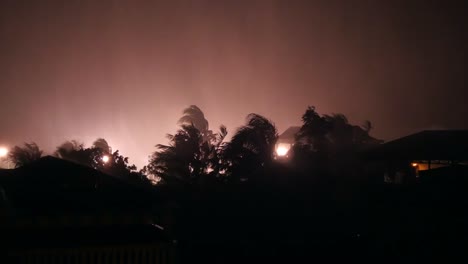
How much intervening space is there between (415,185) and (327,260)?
8073 mm

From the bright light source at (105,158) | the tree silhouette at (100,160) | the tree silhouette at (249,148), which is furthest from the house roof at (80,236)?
the bright light source at (105,158)

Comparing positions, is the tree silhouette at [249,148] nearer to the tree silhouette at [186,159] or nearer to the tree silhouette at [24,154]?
the tree silhouette at [186,159]

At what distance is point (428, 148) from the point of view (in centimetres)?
2094

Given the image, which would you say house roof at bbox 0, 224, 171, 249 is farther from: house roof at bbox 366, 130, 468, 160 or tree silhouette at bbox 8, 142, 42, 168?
tree silhouette at bbox 8, 142, 42, 168

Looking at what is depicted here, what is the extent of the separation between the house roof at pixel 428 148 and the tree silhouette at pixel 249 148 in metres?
6.51

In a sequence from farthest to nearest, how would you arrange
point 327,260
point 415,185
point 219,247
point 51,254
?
point 415,185 → point 219,247 → point 327,260 → point 51,254

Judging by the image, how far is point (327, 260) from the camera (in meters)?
13.6

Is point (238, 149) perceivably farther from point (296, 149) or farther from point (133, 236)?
point (133, 236)

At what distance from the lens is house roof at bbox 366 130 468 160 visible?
19.8 metres

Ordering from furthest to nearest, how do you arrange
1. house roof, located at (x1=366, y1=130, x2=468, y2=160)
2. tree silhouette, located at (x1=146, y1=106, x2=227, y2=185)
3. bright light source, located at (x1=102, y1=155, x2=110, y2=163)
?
bright light source, located at (x1=102, y1=155, x2=110, y2=163) < tree silhouette, located at (x1=146, y1=106, x2=227, y2=185) < house roof, located at (x1=366, y1=130, x2=468, y2=160)

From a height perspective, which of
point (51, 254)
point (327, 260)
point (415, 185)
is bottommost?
point (327, 260)

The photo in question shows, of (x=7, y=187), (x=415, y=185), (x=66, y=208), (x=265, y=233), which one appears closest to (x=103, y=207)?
(x=66, y=208)

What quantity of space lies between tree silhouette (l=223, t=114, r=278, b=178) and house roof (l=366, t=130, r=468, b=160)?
651 centimetres

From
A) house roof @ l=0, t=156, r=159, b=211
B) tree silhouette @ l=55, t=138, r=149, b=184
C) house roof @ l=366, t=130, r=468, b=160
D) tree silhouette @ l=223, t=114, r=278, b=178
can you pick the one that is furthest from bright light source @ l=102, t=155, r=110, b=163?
house roof @ l=366, t=130, r=468, b=160
